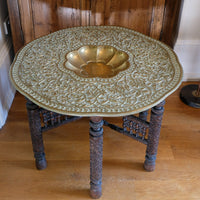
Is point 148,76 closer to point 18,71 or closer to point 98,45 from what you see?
point 98,45

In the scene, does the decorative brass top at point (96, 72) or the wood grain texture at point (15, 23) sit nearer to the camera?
the decorative brass top at point (96, 72)

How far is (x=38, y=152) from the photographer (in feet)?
6.39

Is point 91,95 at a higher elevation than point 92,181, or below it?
higher

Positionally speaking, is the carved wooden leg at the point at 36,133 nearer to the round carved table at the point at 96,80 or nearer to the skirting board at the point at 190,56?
the round carved table at the point at 96,80

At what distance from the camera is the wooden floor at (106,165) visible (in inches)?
73.7

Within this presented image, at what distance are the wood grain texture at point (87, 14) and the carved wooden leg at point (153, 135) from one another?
117cm

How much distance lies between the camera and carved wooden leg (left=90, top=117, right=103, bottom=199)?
155 centimetres

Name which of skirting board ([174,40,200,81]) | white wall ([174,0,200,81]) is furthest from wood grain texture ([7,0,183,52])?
skirting board ([174,40,200,81])

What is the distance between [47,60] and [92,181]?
81cm

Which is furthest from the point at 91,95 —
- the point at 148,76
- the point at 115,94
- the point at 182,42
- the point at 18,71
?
the point at 182,42

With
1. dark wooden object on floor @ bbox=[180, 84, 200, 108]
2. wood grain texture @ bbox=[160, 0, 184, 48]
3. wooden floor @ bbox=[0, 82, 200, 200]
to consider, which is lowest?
wooden floor @ bbox=[0, 82, 200, 200]

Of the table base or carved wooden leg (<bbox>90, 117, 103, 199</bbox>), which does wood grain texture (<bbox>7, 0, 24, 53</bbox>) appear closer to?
the table base

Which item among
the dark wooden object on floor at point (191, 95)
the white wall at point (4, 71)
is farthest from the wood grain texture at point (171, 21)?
the white wall at point (4, 71)

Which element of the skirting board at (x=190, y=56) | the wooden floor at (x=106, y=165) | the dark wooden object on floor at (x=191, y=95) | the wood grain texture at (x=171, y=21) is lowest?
Answer: the wooden floor at (x=106, y=165)
